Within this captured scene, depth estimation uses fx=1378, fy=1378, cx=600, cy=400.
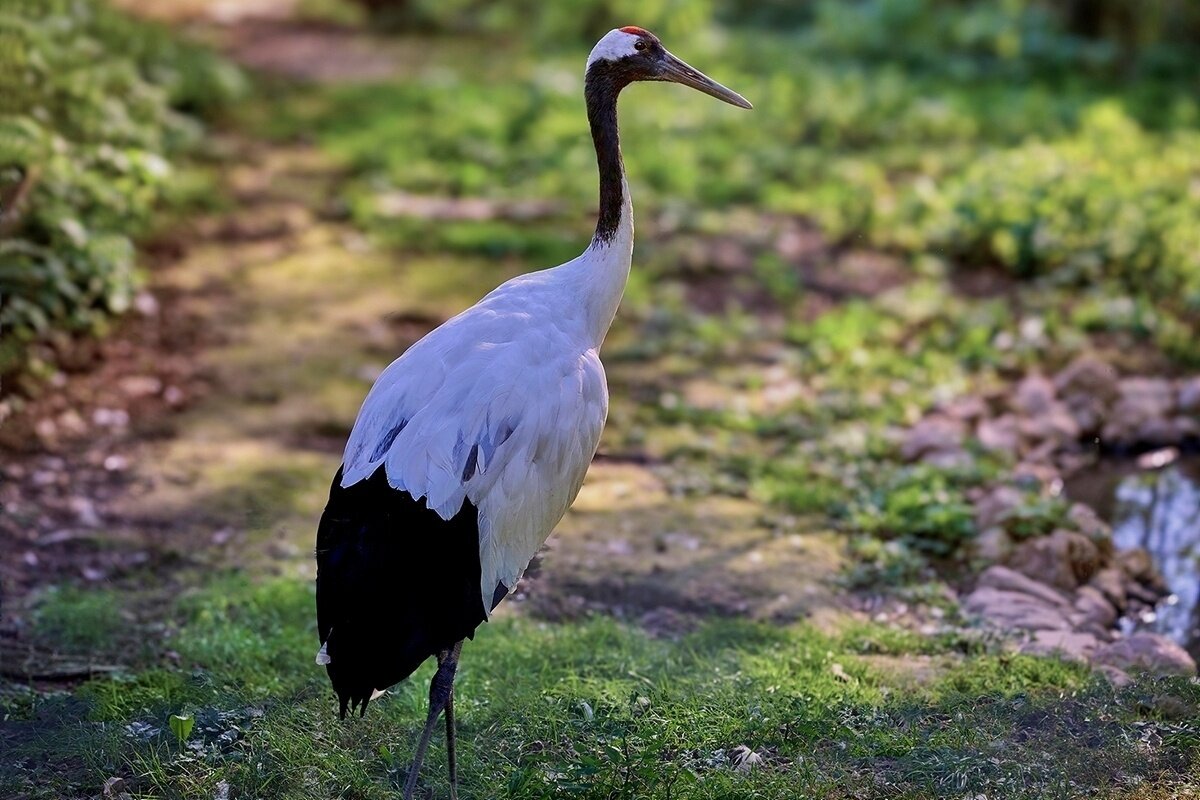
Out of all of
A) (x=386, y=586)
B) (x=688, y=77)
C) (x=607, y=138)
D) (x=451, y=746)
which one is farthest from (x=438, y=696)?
(x=688, y=77)

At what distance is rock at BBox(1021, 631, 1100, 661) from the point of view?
475 cm

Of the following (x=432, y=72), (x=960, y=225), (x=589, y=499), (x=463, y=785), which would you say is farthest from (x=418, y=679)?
(x=432, y=72)

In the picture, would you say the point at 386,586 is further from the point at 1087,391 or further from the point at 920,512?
the point at 1087,391

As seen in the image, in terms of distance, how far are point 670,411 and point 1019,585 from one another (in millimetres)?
2162

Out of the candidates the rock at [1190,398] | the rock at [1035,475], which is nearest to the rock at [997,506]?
the rock at [1035,475]

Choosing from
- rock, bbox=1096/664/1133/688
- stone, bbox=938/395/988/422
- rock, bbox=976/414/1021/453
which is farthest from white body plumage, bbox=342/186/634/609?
stone, bbox=938/395/988/422

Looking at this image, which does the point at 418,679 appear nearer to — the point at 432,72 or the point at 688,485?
the point at 688,485

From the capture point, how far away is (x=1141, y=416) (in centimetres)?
667

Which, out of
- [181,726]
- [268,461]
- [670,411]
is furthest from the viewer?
[670,411]

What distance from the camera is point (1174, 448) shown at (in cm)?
664

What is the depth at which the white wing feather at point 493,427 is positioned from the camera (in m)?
3.94

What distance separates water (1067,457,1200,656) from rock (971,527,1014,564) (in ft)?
1.77

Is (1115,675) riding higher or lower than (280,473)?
higher

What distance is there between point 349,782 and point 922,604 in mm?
2340
